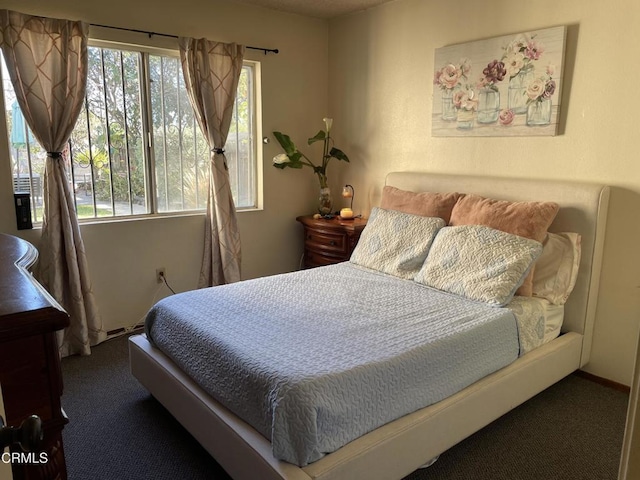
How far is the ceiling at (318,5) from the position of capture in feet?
11.9

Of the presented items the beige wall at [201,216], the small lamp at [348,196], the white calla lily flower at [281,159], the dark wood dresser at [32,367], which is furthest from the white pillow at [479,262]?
the dark wood dresser at [32,367]

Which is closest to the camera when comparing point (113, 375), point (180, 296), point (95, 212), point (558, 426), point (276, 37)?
point (558, 426)

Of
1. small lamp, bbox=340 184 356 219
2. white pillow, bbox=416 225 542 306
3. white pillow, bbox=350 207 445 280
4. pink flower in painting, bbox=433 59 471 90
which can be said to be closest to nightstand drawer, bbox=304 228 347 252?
small lamp, bbox=340 184 356 219

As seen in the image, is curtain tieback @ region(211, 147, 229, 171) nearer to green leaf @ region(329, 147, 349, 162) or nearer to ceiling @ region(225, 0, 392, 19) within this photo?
green leaf @ region(329, 147, 349, 162)

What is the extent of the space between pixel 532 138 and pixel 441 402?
5.82 ft

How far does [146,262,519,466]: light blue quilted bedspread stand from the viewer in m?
1.64

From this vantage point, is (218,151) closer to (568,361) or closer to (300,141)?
(300,141)

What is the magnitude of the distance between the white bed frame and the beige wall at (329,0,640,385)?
0.37 feet

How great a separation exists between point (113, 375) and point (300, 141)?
2.37 m

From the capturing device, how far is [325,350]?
6.22 ft

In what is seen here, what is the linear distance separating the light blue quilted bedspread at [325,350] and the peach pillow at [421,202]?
0.59m

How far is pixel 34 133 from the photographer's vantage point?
293cm

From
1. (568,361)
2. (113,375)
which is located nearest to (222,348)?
(113,375)

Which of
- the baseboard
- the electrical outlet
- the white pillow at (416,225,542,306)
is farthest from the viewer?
the electrical outlet
